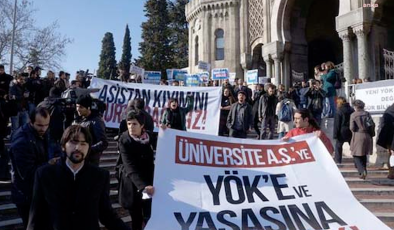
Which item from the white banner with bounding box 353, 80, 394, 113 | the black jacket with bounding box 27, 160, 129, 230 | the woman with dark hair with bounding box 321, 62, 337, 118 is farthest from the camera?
the woman with dark hair with bounding box 321, 62, 337, 118

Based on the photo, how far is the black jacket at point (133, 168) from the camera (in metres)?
4.05

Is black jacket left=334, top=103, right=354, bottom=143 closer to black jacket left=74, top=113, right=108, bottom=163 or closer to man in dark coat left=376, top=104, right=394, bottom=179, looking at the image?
man in dark coat left=376, top=104, right=394, bottom=179

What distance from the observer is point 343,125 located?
888 centimetres

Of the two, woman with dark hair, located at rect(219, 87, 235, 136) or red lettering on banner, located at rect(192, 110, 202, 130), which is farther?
woman with dark hair, located at rect(219, 87, 235, 136)

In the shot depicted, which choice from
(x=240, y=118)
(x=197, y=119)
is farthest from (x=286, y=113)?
(x=197, y=119)

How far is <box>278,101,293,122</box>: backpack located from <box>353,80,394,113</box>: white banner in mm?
2129

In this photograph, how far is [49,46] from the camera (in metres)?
32.9

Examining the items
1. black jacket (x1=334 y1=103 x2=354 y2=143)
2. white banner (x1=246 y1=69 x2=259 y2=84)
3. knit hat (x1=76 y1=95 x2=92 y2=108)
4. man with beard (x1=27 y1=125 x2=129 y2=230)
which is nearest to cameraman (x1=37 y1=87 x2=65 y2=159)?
knit hat (x1=76 y1=95 x2=92 y2=108)

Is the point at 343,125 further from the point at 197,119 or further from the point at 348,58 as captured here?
the point at 348,58

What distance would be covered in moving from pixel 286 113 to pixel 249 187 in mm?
6158

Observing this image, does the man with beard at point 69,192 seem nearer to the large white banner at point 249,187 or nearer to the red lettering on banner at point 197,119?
the large white banner at point 249,187

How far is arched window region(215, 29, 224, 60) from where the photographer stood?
31703 millimetres

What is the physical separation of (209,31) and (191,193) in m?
29.4

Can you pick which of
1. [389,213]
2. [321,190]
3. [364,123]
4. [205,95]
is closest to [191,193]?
[321,190]
